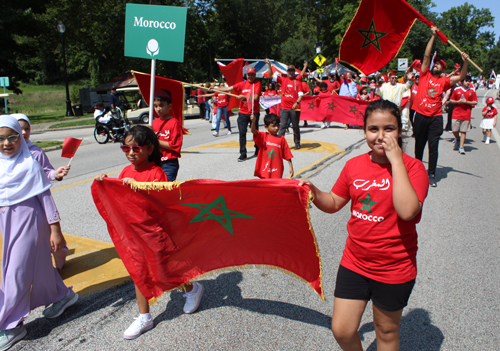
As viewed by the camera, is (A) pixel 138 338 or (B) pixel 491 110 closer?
(A) pixel 138 338

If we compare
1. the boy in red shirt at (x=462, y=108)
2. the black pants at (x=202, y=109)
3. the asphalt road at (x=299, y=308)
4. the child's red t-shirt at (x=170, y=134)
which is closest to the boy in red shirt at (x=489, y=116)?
the boy in red shirt at (x=462, y=108)

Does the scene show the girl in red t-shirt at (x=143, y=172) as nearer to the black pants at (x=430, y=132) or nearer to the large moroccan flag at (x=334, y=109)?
the black pants at (x=430, y=132)

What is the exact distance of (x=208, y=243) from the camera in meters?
3.08

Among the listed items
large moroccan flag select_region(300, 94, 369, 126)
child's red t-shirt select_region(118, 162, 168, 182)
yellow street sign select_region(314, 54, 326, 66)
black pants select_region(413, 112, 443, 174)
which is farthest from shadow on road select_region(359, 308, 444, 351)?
yellow street sign select_region(314, 54, 326, 66)

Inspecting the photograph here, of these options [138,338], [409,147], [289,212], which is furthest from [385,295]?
[409,147]

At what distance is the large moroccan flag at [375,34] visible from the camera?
4.75 meters

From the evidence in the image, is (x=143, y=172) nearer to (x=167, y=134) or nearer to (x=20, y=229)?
(x=20, y=229)

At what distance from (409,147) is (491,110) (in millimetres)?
3179

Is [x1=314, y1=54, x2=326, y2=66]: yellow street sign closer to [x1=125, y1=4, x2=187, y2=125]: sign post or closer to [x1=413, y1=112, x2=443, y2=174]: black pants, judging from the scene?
[x1=413, y1=112, x2=443, y2=174]: black pants

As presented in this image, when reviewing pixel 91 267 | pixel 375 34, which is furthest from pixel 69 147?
pixel 375 34

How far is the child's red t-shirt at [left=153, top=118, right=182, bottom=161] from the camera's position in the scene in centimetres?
443

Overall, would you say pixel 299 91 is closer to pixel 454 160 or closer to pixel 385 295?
pixel 454 160

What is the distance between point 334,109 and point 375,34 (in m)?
10.3

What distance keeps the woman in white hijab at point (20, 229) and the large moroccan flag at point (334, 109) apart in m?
12.7
